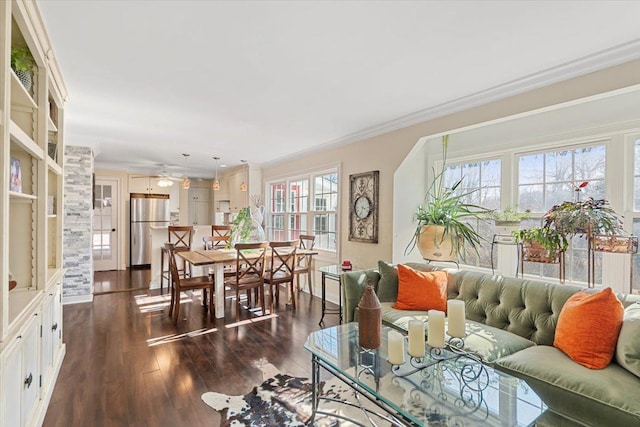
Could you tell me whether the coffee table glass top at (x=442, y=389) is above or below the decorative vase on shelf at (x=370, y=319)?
below

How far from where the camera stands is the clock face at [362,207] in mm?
4238

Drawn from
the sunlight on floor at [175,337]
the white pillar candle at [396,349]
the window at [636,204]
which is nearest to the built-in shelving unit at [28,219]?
the sunlight on floor at [175,337]

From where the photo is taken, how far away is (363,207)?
432 centimetres

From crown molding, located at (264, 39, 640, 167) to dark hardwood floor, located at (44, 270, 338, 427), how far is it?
251 centimetres

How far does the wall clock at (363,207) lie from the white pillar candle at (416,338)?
235 cm

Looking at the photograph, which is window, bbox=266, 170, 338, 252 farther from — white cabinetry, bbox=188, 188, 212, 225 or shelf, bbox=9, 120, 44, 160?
shelf, bbox=9, 120, 44, 160

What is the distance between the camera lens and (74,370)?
2674 mm

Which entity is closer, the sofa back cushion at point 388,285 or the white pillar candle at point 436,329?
the white pillar candle at point 436,329

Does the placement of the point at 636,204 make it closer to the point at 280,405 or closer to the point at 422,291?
the point at 422,291

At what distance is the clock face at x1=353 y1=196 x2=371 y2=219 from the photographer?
13.9 ft

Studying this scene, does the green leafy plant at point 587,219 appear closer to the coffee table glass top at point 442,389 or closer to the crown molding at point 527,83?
the crown molding at point 527,83

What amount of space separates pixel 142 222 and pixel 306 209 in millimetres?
4396

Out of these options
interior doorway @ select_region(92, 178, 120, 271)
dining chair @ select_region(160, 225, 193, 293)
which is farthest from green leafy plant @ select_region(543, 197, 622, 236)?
interior doorway @ select_region(92, 178, 120, 271)

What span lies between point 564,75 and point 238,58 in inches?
94.9
